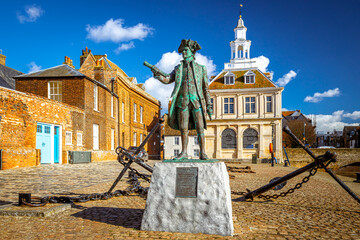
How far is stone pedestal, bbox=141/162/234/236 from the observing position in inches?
153

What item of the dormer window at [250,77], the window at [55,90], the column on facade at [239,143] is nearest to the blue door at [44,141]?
the window at [55,90]

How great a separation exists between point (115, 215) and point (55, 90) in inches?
696

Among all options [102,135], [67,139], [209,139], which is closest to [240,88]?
[209,139]

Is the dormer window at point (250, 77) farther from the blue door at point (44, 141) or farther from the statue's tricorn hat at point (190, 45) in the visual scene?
the statue's tricorn hat at point (190, 45)

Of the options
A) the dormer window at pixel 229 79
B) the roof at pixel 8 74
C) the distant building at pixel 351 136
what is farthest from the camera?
the distant building at pixel 351 136

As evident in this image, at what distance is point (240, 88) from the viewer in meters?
34.7

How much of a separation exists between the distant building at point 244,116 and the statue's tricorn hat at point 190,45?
29362 millimetres

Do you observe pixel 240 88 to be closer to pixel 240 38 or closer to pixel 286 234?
pixel 240 38

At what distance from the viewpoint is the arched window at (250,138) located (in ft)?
111

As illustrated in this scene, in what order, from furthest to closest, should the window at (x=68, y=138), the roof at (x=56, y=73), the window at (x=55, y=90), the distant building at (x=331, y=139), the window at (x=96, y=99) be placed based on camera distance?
1. the distant building at (x=331, y=139)
2. the window at (x=96, y=99)
3. the window at (x=55, y=90)
4. the roof at (x=56, y=73)
5. the window at (x=68, y=138)

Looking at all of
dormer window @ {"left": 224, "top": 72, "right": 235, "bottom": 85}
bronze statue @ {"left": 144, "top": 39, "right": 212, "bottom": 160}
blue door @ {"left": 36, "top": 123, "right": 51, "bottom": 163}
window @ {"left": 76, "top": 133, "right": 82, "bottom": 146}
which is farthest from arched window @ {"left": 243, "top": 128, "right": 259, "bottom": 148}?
bronze statue @ {"left": 144, "top": 39, "right": 212, "bottom": 160}

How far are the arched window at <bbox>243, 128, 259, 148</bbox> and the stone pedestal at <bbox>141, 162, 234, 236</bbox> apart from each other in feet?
101

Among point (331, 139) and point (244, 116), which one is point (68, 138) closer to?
point (244, 116)

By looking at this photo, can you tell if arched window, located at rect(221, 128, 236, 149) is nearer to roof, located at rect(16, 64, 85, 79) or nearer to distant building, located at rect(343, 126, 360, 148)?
roof, located at rect(16, 64, 85, 79)
